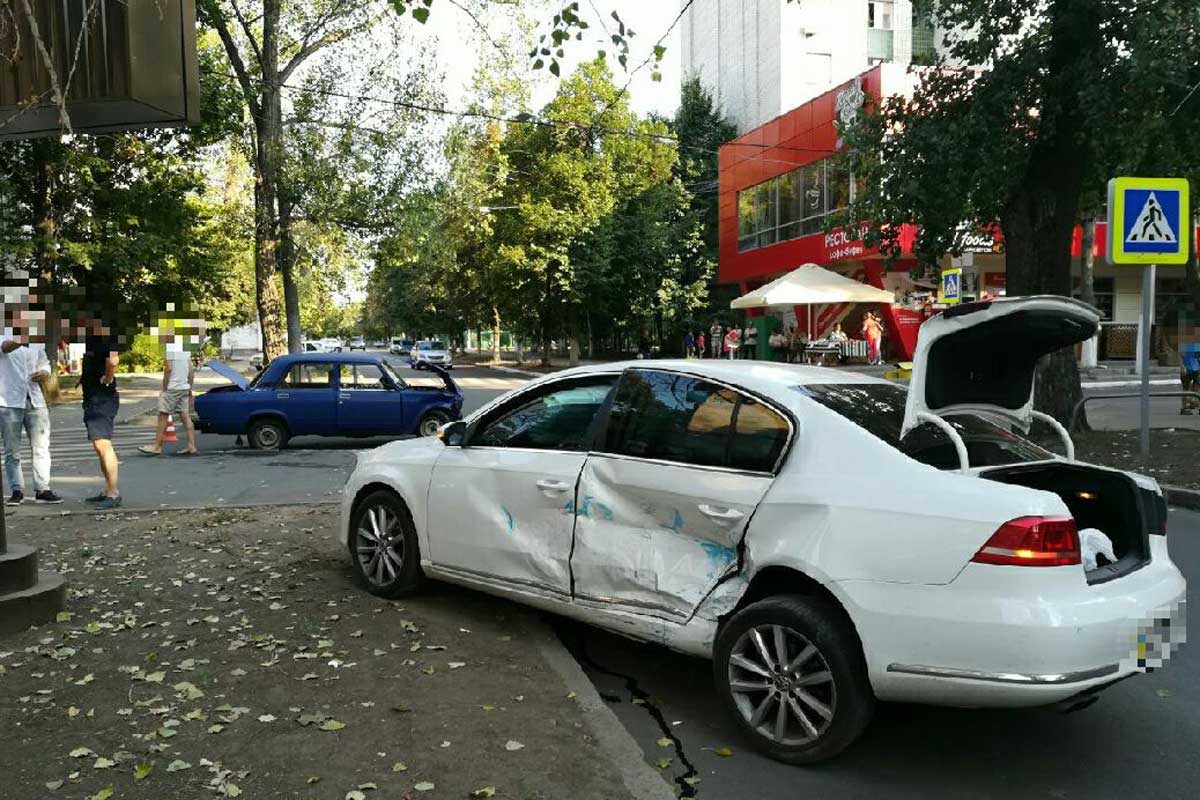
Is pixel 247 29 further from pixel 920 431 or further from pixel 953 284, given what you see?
pixel 920 431

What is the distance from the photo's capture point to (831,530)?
3488 mm

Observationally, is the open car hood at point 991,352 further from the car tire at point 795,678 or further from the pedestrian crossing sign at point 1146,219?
the pedestrian crossing sign at point 1146,219

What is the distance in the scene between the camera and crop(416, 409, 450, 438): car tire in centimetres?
1434

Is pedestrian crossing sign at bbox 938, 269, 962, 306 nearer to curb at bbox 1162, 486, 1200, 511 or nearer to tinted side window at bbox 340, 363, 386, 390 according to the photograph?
curb at bbox 1162, 486, 1200, 511

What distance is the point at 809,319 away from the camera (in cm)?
3259

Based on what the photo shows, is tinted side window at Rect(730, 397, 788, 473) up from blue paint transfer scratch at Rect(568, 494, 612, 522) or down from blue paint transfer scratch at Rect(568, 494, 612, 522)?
up

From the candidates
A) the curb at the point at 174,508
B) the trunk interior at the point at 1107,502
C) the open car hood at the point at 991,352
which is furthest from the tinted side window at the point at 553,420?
the curb at the point at 174,508

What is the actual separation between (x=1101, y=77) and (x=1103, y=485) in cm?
937

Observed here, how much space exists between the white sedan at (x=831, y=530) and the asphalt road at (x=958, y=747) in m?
0.18

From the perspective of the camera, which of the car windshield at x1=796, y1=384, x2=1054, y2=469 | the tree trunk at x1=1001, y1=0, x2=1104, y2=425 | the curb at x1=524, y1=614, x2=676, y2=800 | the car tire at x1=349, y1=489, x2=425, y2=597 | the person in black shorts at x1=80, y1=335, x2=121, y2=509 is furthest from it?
the tree trunk at x1=1001, y1=0, x2=1104, y2=425

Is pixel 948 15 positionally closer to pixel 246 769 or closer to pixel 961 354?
pixel 961 354

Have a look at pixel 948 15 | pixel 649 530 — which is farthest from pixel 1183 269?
pixel 649 530

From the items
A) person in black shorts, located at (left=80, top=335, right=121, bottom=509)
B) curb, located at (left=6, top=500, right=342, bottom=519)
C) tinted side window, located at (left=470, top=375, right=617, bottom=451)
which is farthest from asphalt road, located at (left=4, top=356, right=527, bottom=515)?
tinted side window, located at (left=470, top=375, right=617, bottom=451)

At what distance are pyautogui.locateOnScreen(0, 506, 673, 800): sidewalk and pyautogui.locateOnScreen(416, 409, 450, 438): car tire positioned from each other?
318 inches
